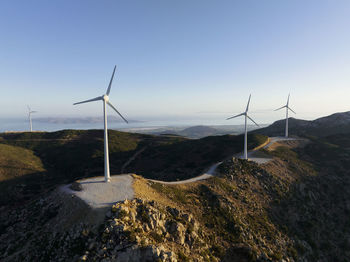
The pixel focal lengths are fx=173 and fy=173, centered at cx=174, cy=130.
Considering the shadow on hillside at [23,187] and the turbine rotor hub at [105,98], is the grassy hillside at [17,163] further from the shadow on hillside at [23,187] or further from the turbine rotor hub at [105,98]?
the turbine rotor hub at [105,98]

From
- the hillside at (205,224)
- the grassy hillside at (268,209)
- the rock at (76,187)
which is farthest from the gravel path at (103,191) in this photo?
the grassy hillside at (268,209)

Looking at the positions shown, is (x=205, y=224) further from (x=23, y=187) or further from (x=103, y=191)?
(x=23, y=187)

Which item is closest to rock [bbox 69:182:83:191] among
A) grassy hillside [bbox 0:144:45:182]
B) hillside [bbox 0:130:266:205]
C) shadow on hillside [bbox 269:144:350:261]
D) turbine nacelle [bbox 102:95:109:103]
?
turbine nacelle [bbox 102:95:109:103]

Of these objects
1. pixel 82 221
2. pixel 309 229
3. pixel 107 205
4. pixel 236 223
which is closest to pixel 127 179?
pixel 107 205

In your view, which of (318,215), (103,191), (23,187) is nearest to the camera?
(103,191)

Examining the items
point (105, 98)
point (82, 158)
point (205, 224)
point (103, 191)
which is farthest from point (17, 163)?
point (205, 224)

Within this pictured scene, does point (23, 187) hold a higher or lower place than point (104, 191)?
lower

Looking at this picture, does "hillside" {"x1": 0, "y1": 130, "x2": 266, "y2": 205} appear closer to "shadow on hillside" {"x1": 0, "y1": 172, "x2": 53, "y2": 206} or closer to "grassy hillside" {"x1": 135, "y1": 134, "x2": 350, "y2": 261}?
"shadow on hillside" {"x1": 0, "y1": 172, "x2": 53, "y2": 206}

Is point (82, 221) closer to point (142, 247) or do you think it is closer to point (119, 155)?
point (142, 247)
